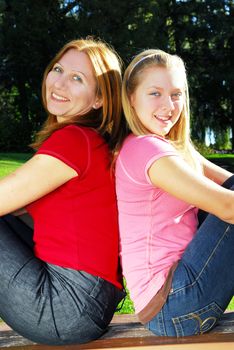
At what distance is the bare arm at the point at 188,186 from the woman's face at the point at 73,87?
0.50 meters

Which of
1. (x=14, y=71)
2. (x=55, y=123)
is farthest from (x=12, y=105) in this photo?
(x=55, y=123)

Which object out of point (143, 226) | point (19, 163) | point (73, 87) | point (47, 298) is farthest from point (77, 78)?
point (19, 163)

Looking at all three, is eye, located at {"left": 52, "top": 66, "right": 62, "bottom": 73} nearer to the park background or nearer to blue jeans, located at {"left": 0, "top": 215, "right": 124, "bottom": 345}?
blue jeans, located at {"left": 0, "top": 215, "right": 124, "bottom": 345}

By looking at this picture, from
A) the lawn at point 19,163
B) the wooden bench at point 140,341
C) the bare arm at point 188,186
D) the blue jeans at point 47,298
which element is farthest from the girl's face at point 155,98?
the lawn at point 19,163

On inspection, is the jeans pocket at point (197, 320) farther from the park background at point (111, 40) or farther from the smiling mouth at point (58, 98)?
the park background at point (111, 40)

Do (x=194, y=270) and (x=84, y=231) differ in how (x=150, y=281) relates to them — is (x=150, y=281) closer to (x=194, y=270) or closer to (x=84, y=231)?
(x=194, y=270)

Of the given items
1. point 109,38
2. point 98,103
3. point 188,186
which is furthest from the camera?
point 109,38

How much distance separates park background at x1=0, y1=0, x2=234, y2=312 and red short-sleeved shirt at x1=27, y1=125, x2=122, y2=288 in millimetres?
17805

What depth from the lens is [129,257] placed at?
235 cm

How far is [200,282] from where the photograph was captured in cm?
231

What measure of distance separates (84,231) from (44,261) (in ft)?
0.66

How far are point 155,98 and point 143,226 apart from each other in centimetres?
53

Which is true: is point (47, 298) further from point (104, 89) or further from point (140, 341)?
point (104, 89)

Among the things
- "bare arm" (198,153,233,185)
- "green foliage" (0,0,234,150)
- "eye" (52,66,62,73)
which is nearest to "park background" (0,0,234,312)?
"green foliage" (0,0,234,150)
